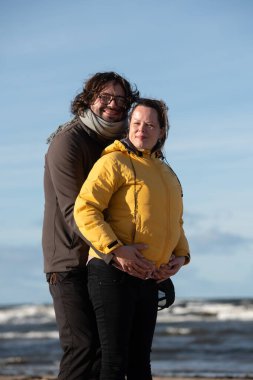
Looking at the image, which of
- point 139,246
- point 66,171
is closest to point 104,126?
point 66,171

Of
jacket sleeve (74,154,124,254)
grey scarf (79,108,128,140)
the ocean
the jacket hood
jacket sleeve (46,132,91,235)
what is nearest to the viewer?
jacket sleeve (74,154,124,254)

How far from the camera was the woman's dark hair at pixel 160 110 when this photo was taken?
157 inches

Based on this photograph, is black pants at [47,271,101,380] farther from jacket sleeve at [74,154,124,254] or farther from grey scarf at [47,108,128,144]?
grey scarf at [47,108,128,144]

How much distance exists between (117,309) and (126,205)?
45cm

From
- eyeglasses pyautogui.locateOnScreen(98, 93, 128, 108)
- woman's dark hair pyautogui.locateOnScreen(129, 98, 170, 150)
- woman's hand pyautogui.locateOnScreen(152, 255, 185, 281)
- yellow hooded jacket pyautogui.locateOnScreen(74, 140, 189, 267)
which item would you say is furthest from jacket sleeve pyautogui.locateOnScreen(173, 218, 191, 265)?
eyeglasses pyautogui.locateOnScreen(98, 93, 128, 108)

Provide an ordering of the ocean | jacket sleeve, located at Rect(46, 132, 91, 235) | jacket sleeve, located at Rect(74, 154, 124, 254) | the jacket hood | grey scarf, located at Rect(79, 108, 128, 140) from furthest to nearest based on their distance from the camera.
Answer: the ocean
grey scarf, located at Rect(79, 108, 128, 140)
jacket sleeve, located at Rect(46, 132, 91, 235)
the jacket hood
jacket sleeve, located at Rect(74, 154, 124, 254)

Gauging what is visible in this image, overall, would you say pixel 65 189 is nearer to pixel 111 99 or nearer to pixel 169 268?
pixel 111 99

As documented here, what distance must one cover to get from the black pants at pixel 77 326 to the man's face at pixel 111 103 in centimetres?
75

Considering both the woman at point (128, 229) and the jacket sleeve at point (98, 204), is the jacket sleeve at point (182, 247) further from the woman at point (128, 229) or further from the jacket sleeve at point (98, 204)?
the jacket sleeve at point (98, 204)

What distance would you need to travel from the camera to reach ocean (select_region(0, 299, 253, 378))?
11984 millimetres

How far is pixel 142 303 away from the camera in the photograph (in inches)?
155

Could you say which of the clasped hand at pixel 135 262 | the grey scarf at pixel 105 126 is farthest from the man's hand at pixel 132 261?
the grey scarf at pixel 105 126

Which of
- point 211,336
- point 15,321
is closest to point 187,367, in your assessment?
point 211,336

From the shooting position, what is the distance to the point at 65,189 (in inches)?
160
